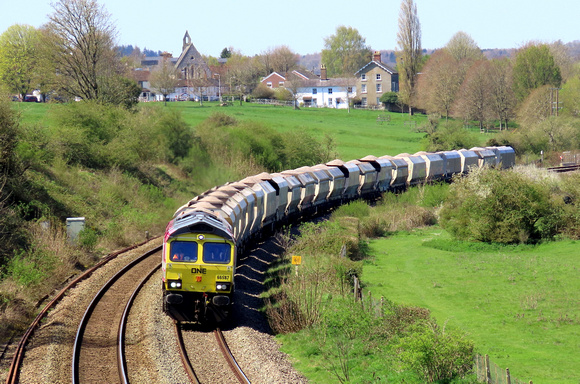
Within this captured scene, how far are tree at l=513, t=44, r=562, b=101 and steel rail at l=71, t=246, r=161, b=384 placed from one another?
91.1 m

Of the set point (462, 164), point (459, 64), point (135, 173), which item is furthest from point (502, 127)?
point (135, 173)

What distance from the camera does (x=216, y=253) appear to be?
64.5 ft

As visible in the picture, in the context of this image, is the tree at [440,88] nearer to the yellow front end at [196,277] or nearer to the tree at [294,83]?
the tree at [294,83]

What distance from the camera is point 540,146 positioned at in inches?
3054

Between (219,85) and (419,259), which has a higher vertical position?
(219,85)

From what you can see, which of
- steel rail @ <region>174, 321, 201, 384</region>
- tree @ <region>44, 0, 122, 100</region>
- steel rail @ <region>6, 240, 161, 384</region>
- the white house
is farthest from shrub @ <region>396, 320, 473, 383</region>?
the white house

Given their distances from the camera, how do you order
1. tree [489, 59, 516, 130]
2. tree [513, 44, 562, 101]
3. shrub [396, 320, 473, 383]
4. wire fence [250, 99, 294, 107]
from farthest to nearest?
wire fence [250, 99, 294, 107] → tree [513, 44, 562, 101] → tree [489, 59, 516, 130] → shrub [396, 320, 473, 383]

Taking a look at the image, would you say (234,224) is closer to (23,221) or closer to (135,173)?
(23,221)

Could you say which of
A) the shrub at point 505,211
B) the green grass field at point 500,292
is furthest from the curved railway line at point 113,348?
the shrub at point 505,211

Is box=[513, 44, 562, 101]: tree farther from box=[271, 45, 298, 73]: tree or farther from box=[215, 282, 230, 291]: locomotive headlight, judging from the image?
box=[215, 282, 230, 291]: locomotive headlight

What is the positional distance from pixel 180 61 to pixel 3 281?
404ft

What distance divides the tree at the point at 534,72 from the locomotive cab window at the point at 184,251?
9757cm

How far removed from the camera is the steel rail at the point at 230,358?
15848mm

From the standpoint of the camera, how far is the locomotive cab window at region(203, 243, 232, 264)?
64.2 feet
